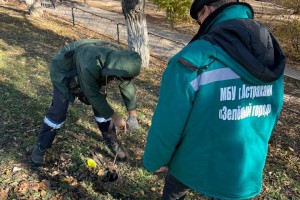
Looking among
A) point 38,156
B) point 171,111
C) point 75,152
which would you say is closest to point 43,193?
point 38,156

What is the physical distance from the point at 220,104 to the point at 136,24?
575 cm

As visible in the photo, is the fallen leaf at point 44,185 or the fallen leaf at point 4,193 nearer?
the fallen leaf at point 4,193

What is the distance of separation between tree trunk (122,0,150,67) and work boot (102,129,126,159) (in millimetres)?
4007

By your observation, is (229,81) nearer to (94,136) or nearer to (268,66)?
(268,66)

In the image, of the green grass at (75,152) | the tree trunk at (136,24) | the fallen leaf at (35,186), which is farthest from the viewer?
the tree trunk at (136,24)

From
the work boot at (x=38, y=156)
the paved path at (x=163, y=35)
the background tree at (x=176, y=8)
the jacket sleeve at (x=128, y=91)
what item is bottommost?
the paved path at (x=163, y=35)

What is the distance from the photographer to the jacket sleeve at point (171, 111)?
157cm

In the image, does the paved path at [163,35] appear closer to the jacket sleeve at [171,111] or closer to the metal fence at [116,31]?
the metal fence at [116,31]

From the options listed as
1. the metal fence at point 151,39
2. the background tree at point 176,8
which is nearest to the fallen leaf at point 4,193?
the metal fence at point 151,39

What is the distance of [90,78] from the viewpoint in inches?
102

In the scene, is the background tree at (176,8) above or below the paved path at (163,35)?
above

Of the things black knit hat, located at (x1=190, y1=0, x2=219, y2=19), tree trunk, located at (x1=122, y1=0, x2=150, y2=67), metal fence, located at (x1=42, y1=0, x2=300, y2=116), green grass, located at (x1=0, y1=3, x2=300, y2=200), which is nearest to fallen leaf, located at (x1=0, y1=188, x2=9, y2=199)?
green grass, located at (x1=0, y1=3, x2=300, y2=200)

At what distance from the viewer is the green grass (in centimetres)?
310

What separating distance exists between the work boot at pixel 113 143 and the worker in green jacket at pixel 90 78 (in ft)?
0.07
